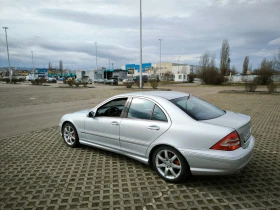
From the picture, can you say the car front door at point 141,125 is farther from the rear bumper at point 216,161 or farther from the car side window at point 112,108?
the rear bumper at point 216,161

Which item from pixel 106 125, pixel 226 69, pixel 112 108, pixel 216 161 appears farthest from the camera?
pixel 226 69

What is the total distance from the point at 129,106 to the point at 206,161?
1.72 m

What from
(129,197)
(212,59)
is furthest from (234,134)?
(212,59)

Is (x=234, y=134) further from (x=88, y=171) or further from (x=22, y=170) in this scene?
(x=22, y=170)

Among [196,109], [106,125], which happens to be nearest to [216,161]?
[196,109]

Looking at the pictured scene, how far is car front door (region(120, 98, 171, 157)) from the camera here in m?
3.44

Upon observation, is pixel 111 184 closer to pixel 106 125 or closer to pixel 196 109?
pixel 106 125

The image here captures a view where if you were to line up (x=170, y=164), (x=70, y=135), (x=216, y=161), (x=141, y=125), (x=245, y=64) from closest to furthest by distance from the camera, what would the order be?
(x=216, y=161) < (x=170, y=164) < (x=141, y=125) < (x=70, y=135) < (x=245, y=64)

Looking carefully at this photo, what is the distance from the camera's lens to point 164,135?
332 cm

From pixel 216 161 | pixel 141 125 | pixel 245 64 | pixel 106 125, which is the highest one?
pixel 245 64

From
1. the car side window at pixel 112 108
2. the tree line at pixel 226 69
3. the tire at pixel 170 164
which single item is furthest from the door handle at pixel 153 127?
the tree line at pixel 226 69

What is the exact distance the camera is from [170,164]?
11.0 feet

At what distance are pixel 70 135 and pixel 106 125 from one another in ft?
4.74

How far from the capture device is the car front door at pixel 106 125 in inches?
160
